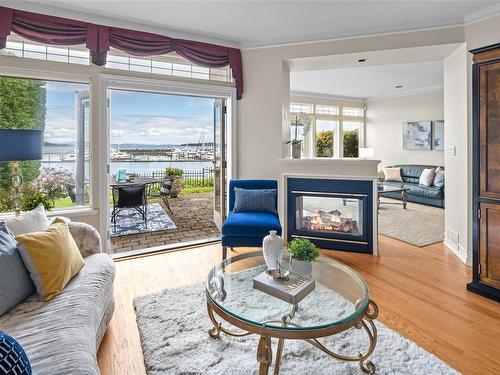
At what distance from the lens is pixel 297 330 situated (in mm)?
1411

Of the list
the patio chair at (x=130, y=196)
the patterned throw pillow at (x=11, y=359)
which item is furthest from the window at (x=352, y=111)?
the patterned throw pillow at (x=11, y=359)

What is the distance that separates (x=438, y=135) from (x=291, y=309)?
743 cm

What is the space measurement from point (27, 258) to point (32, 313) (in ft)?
1.03

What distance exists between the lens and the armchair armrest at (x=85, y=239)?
2.26m

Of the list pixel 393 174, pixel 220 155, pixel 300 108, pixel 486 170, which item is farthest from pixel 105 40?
pixel 393 174

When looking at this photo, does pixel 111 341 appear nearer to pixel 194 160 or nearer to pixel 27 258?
pixel 27 258

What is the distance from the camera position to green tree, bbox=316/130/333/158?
8.73 meters

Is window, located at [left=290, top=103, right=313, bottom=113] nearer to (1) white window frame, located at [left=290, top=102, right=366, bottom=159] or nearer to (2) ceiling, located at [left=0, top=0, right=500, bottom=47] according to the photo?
(1) white window frame, located at [left=290, top=102, right=366, bottom=159]

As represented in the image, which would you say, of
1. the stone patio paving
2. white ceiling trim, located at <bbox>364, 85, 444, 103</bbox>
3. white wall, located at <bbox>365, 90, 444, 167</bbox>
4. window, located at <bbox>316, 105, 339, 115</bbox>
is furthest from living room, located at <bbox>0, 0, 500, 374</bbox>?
window, located at <bbox>316, 105, 339, 115</bbox>

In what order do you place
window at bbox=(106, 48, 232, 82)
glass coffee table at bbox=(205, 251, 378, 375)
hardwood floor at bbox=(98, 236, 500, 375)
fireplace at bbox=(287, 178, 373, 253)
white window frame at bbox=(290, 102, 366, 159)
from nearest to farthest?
glass coffee table at bbox=(205, 251, 378, 375) < hardwood floor at bbox=(98, 236, 500, 375) < window at bbox=(106, 48, 232, 82) < fireplace at bbox=(287, 178, 373, 253) < white window frame at bbox=(290, 102, 366, 159)

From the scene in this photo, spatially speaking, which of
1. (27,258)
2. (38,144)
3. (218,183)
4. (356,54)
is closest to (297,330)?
(27,258)

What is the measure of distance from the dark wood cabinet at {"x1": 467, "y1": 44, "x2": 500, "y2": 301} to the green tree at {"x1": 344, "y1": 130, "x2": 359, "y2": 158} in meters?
6.48

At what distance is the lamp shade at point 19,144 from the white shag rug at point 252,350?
153 centimetres

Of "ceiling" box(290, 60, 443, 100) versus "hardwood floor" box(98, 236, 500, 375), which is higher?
"ceiling" box(290, 60, 443, 100)
